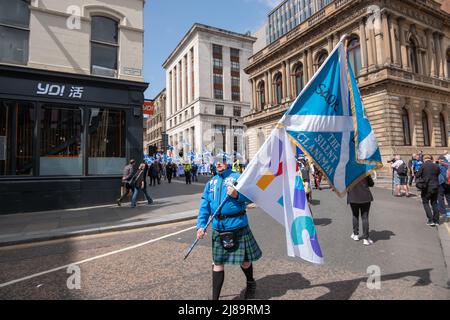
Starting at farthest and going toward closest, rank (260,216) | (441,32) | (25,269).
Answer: (441,32) < (260,216) < (25,269)

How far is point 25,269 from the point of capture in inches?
183

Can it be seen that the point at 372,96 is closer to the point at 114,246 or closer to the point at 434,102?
the point at 434,102

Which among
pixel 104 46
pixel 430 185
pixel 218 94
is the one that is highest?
pixel 218 94

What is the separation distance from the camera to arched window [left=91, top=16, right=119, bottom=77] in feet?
39.2

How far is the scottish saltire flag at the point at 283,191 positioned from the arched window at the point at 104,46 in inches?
436

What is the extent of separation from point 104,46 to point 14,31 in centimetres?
320

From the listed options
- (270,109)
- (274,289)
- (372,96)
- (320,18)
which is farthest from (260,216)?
(270,109)

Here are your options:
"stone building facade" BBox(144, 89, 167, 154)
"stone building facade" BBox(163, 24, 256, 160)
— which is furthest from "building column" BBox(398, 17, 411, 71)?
"stone building facade" BBox(144, 89, 167, 154)

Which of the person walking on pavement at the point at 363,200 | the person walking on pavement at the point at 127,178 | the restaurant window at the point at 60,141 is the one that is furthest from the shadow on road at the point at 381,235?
the restaurant window at the point at 60,141

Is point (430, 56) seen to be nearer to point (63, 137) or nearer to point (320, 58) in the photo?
point (320, 58)

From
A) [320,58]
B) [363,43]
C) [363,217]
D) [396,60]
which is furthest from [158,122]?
[363,217]

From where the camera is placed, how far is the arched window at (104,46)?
39.2 feet

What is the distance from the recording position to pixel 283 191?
328cm

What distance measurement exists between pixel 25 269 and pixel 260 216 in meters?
6.12
